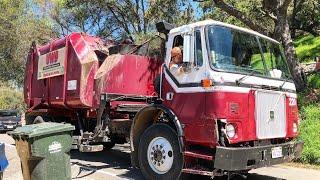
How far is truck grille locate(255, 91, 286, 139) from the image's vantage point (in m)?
8.44

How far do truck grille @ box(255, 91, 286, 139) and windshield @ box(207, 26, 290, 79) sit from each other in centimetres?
44

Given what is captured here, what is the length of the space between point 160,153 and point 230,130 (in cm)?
152

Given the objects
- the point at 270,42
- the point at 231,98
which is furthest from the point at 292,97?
the point at 231,98

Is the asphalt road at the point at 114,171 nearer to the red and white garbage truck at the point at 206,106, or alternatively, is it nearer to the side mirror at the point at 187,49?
the red and white garbage truck at the point at 206,106

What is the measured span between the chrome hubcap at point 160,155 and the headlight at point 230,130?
120 cm

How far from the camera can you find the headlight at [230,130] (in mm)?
8062

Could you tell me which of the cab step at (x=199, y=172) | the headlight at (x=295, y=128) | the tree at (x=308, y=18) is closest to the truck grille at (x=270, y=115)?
the headlight at (x=295, y=128)

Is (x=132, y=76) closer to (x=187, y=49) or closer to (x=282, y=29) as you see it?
(x=187, y=49)

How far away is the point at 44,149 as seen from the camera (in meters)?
8.02

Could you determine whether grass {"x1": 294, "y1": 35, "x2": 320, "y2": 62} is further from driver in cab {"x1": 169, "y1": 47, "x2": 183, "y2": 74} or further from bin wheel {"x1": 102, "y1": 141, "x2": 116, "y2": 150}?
driver in cab {"x1": 169, "y1": 47, "x2": 183, "y2": 74}

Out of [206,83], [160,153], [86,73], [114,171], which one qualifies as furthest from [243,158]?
[86,73]

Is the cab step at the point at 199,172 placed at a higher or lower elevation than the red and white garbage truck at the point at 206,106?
lower

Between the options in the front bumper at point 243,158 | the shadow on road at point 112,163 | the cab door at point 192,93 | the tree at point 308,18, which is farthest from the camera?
the tree at point 308,18

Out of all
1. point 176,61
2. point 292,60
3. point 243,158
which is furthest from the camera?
point 292,60
